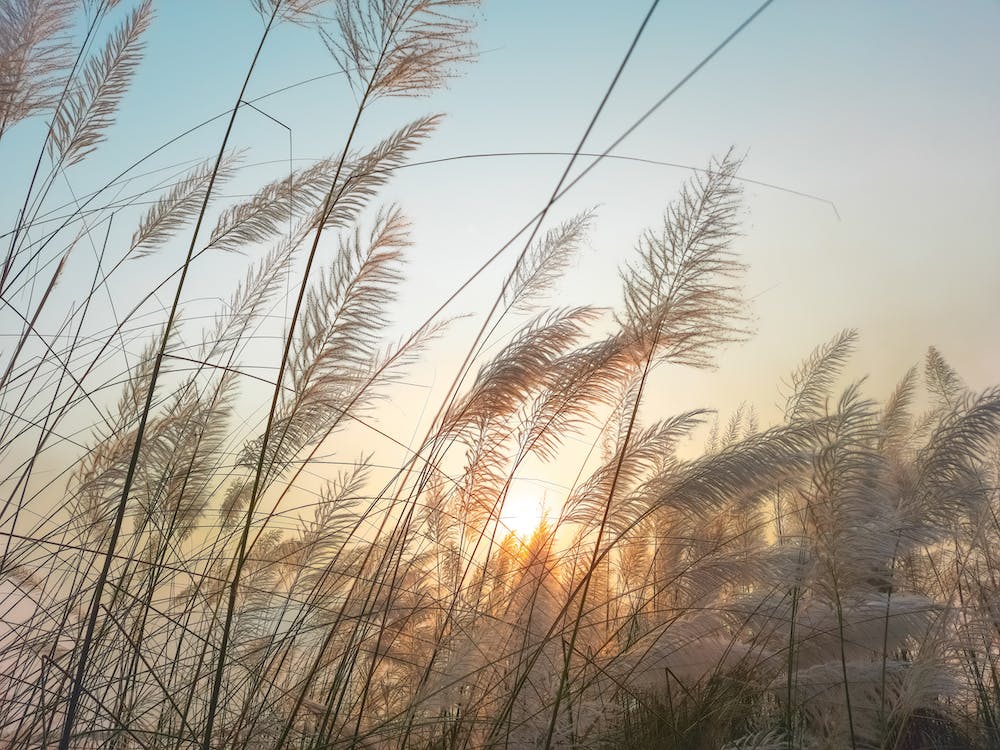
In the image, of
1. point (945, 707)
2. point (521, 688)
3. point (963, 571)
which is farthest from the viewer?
point (963, 571)

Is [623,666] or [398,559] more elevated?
[398,559]

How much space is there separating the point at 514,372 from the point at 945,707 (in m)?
2.24

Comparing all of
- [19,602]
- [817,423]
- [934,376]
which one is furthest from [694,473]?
[934,376]

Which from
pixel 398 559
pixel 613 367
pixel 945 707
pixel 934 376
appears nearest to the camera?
pixel 398 559

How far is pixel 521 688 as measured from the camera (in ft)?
7.13

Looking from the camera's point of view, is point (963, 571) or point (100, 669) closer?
point (100, 669)

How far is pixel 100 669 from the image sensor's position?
101 inches

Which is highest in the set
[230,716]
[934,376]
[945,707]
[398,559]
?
[934,376]

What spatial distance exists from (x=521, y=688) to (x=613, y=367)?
1008mm

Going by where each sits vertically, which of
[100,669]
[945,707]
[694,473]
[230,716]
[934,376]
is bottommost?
[945,707]

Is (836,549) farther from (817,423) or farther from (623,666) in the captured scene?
(623,666)

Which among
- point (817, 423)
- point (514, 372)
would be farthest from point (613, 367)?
point (817, 423)

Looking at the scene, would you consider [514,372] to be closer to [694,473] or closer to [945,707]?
[694,473]

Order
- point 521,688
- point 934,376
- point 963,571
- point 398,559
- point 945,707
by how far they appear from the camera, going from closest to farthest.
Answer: point 521,688, point 398,559, point 945,707, point 963,571, point 934,376
